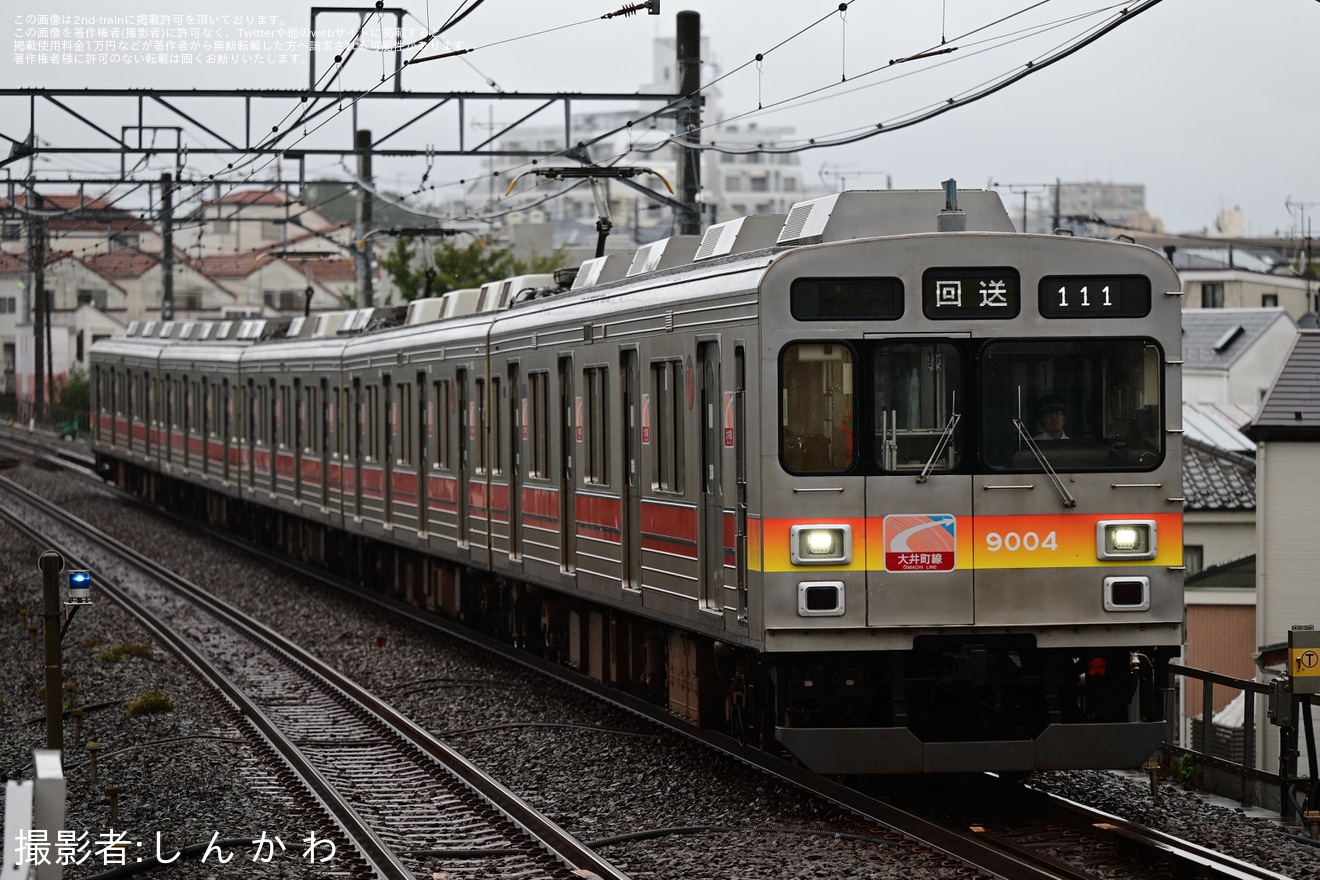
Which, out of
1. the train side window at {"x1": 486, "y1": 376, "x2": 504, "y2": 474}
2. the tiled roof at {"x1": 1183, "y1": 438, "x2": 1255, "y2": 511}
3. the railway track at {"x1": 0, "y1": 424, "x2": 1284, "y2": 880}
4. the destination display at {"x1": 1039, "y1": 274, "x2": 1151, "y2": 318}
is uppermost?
the destination display at {"x1": 1039, "y1": 274, "x2": 1151, "y2": 318}

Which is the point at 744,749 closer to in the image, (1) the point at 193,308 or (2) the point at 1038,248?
(2) the point at 1038,248

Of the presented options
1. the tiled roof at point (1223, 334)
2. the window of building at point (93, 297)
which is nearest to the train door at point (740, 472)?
the tiled roof at point (1223, 334)

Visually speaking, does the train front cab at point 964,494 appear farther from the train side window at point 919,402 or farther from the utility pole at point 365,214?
the utility pole at point 365,214

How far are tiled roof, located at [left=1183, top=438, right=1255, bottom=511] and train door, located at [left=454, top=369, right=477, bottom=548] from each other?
13.8 m

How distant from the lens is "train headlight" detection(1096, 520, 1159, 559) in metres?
9.50

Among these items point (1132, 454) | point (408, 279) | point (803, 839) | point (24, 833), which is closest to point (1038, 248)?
point (1132, 454)

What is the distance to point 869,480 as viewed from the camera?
30.8ft

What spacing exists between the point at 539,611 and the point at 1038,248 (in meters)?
7.97

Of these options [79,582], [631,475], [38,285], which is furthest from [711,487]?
[38,285]

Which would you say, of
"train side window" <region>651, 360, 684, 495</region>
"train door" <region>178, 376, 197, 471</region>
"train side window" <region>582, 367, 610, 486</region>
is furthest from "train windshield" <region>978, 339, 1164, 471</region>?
"train door" <region>178, 376, 197, 471</region>

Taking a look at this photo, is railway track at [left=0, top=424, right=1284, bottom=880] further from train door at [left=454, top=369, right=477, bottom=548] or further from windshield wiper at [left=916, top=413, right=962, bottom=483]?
train door at [left=454, top=369, right=477, bottom=548]

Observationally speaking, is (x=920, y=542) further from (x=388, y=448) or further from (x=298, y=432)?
(x=298, y=432)

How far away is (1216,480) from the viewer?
95.1ft

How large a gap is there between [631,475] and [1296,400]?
11512 mm
